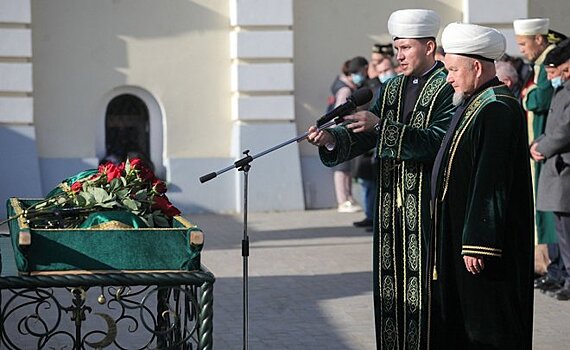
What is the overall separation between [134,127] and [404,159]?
9.68m

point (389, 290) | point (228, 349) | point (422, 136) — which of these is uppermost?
point (422, 136)

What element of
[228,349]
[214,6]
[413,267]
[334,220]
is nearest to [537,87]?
[228,349]

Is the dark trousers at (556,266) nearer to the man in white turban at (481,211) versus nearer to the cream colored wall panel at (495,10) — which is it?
the man in white turban at (481,211)

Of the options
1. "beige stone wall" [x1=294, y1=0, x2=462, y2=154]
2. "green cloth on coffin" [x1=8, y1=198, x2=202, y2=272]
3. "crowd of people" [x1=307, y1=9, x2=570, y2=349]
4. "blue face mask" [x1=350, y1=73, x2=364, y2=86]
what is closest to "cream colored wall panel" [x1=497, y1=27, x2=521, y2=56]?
"beige stone wall" [x1=294, y1=0, x2=462, y2=154]

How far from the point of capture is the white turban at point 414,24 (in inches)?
232

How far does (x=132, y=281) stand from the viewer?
4.88 m

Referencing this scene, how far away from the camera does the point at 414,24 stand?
5.89 meters

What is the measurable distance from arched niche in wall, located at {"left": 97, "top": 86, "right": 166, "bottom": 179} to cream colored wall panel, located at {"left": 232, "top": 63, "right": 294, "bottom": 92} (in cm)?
101

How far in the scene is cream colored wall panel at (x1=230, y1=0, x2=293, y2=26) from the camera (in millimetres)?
14844

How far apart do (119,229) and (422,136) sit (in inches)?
62.2

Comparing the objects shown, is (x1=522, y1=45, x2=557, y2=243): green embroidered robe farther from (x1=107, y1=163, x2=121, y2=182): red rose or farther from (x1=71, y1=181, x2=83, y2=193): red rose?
(x1=71, y1=181, x2=83, y2=193): red rose

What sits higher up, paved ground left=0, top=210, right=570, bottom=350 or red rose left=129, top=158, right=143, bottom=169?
red rose left=129, top=158, right=143, bottom=169

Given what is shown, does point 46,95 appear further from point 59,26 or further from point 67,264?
point 67,264

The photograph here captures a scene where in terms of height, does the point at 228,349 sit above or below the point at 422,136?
below
